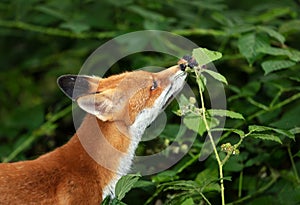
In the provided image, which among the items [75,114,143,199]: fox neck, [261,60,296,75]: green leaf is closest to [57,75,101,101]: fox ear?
[75,114,143,199]: fox neck

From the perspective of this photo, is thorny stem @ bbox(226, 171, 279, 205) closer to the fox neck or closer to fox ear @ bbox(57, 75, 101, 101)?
the fox neck

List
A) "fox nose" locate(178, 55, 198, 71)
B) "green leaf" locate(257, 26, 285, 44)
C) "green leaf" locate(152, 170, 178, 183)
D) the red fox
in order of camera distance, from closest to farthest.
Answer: the red fox, "fox nose" locate(178, 55, 198, 71), "green leaf" locate(152, 170, 178, 183), "green leaf" locate(257, 26, 285, 44)

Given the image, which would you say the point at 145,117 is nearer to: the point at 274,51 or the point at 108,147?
the point at 108,147

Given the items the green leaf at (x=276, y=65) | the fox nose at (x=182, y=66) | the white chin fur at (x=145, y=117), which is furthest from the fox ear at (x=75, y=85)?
the green leaf at (x=276, y=65)

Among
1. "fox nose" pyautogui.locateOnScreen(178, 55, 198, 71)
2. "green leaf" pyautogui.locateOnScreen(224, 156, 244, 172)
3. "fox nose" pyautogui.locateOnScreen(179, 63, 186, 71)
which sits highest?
"fox nose" pyautogui.locateOnScreen(178, 55, 198, 71)

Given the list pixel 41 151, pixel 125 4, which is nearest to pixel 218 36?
pixel 125 4

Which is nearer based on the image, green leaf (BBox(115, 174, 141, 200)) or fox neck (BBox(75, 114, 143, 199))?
A: green leaf (BBox(115, 174, 141, 200))

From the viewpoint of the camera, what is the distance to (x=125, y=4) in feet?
17.4

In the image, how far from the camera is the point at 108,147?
3.82 metres

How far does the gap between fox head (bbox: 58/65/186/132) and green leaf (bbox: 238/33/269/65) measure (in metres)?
0.66

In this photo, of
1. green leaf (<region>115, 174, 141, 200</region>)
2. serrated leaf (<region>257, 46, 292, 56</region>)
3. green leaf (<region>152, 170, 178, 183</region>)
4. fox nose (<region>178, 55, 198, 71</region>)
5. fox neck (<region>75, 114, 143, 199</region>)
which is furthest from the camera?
serrated leaf (<region>257, 46, 292, 56</region>)

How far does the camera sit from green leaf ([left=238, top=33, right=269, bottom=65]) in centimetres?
432

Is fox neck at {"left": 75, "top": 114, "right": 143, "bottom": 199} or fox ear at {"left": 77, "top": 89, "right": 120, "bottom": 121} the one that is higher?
fox ear at {"left": 77, "top": 89, "right": 120, "bottom": 121}

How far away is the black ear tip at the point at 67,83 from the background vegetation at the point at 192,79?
0.70 meters
